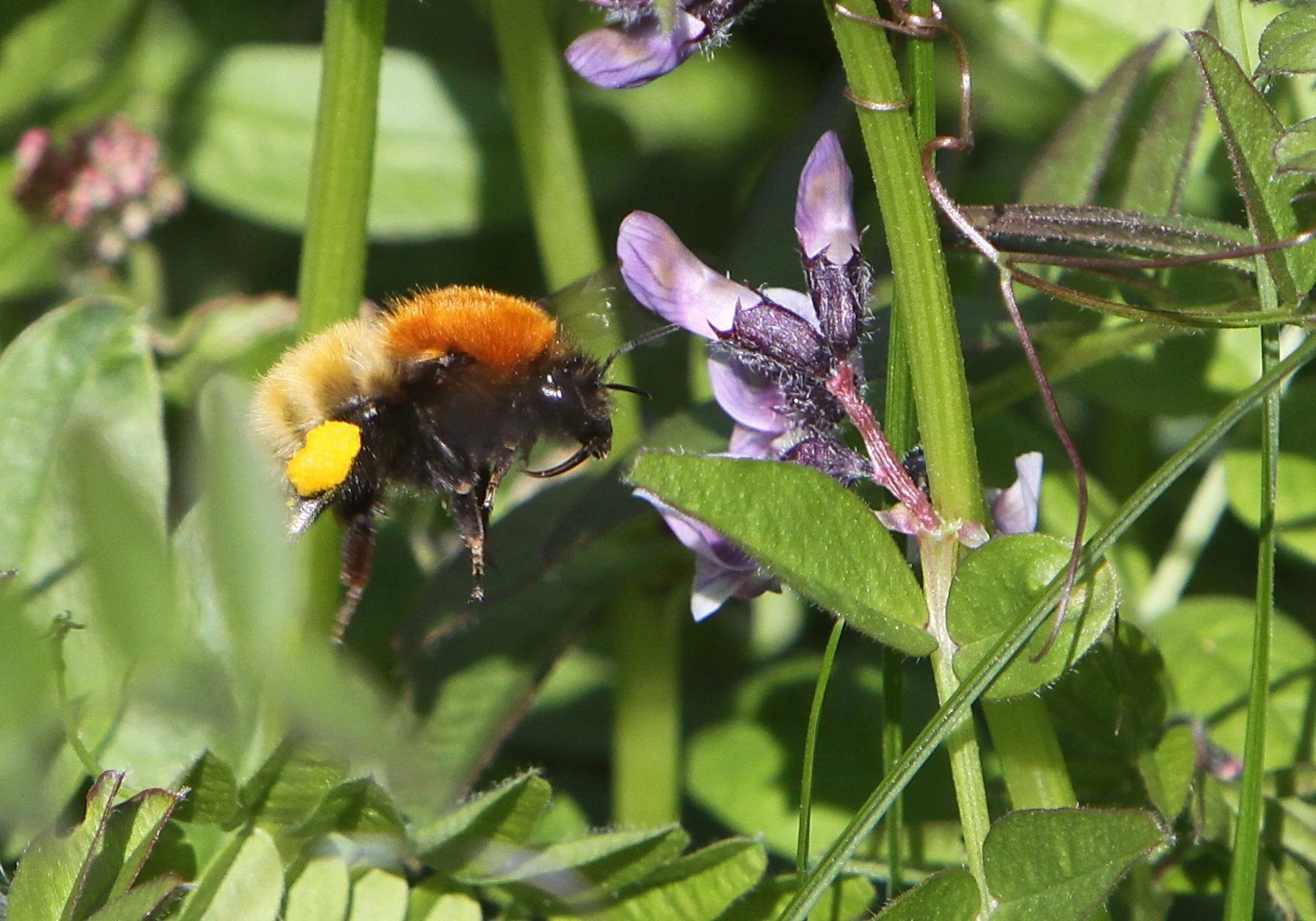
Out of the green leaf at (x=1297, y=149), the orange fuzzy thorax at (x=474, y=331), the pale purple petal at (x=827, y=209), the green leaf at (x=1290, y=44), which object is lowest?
the orange fuzzy thorax at (x=474, y=331)

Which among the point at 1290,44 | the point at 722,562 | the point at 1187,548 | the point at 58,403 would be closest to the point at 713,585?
the point at 722,562

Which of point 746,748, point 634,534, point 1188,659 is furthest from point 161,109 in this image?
point 1188,659

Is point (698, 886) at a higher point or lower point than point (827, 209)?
lower

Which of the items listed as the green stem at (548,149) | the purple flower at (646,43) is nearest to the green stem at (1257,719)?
the purple flower at (646,43)

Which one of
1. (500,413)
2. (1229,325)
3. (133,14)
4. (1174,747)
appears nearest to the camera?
(1229,325)

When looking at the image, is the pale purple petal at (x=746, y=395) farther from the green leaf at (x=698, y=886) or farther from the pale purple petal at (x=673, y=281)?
the green leaf at (x=698, y=886)

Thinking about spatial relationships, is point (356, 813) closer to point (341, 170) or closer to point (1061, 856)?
point (1061, 856)

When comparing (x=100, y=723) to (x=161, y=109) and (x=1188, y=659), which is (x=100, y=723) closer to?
(x=1188, y=659)
